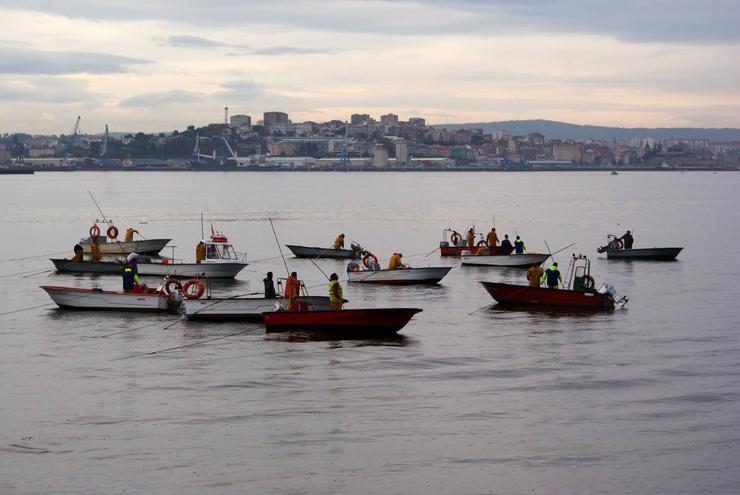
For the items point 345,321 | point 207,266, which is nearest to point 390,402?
point 345,321

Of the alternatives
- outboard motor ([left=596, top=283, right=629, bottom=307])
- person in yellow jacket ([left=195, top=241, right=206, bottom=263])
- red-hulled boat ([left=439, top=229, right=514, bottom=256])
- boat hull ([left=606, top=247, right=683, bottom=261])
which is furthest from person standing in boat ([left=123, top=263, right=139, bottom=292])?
boat hull ([left=606, top=247, right=683, bottom=261])

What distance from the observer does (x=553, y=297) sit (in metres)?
38.2

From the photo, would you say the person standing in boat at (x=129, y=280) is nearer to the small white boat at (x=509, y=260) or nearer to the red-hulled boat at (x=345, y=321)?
the red-hulled boat at (x=345, y=321)

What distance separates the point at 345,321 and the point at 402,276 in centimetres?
1408

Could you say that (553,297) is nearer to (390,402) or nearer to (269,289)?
(269,289)

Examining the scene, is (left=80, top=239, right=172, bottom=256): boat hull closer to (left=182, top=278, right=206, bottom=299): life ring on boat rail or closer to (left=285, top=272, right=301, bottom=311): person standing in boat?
(left=182, top=278, right=206, bottom=299): life ring on boat rail

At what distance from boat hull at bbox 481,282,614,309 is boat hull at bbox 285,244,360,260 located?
2200 centimetres

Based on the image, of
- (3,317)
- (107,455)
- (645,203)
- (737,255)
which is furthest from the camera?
(645,203)

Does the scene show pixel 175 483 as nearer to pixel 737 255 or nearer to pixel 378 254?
pixel 378 254

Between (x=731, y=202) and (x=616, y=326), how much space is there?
13355 centimetres

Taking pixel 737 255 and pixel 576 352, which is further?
pixel 737 255

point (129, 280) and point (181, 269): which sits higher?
point (129, 280)

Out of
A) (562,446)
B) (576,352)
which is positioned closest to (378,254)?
(576,352)

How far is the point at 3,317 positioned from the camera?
37.5 meters
